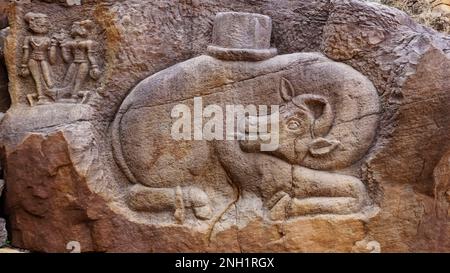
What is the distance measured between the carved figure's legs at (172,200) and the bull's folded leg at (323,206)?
58cm

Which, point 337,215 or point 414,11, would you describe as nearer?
point 337,215

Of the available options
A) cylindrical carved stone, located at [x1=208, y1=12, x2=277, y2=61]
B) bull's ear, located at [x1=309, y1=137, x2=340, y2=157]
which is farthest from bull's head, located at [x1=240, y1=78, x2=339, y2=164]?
cylindrical carved stone, located at [x1=208, y1=12, x2=277, y2=61]

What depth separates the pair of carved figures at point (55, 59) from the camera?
359 cm

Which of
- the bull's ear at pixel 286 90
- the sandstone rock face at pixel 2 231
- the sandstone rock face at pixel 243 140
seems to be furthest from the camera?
the sandstone rock face at pixel 2 231

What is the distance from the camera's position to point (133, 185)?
3.46 metres

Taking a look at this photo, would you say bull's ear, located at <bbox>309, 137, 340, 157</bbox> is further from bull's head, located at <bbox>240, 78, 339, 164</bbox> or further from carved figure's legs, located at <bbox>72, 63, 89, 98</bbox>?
carved figure's legs, located at <bbox>72, 63, 89, 98</bbox>

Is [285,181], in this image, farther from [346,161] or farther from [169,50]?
[169,50]

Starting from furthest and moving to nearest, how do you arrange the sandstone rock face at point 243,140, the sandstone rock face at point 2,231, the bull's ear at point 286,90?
the sandstone rock face at point 2,231 < the bull's ear at point 286,90 < the sandstone rock face at point 243,140

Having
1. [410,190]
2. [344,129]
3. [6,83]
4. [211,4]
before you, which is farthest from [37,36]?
[410,190]

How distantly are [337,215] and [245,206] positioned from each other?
61cm

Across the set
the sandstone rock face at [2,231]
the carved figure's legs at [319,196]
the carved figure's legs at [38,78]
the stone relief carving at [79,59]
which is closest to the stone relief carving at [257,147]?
the carved figure's legs at [319,196]

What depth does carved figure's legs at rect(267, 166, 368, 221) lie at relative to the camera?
3.24 m

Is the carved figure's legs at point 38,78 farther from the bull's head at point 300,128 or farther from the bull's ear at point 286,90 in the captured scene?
the bull's ear at point 286,90

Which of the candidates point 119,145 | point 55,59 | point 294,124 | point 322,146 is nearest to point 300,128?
point 294,124
